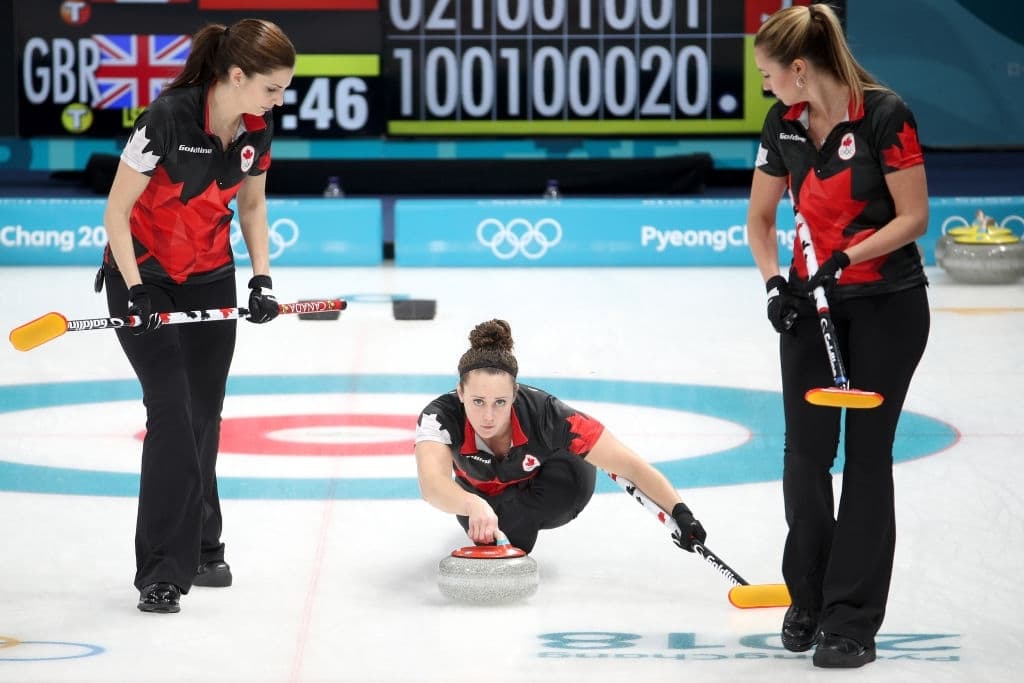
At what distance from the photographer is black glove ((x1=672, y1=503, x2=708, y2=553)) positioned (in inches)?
170

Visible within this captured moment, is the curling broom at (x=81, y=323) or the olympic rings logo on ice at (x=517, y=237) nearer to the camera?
the curling broom at (x=81, y=323)

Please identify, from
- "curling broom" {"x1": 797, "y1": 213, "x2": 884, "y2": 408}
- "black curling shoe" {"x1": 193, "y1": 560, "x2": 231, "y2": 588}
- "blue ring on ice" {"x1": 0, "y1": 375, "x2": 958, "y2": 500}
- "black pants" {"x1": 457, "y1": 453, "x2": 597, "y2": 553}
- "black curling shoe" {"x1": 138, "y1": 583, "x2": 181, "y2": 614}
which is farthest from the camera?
"blue ring on ice" {"x1": 0, "y1": 375, "x2": 958, "y2": 500}

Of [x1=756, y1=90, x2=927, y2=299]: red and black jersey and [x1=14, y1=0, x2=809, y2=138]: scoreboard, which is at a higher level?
[x1=14, y1=0, x2=809, y2=138]: scoreboard

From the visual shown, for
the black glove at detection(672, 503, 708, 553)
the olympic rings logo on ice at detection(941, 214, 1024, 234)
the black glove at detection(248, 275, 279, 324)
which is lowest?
the black glove at detection(672, 503, 708, 553)

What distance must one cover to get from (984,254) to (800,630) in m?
8.11

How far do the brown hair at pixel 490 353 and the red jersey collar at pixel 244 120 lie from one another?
2.59 feet

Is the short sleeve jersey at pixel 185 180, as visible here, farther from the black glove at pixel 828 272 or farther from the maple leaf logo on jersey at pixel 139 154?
the black glove at pixel 828 272

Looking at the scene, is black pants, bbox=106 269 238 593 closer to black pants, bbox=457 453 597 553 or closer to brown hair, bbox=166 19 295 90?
brown hair, bbox=166 19 295 90

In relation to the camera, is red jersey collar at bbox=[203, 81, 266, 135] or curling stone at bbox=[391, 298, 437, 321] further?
curling stone at bbox=[391, 298, 437, 321]

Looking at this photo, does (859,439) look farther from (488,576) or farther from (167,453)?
(167,453)

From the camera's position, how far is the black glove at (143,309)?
13.5ft

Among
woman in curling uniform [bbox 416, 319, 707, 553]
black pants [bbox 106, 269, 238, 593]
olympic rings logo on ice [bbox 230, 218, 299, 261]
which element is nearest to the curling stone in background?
olympic rings logo on ice [bbox 230, 218, 299, 261]

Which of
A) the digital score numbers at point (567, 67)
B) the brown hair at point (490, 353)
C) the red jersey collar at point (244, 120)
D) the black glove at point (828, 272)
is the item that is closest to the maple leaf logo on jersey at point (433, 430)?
the brown hair at point (490, 353)

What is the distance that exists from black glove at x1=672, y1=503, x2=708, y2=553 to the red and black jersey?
2.52ft
